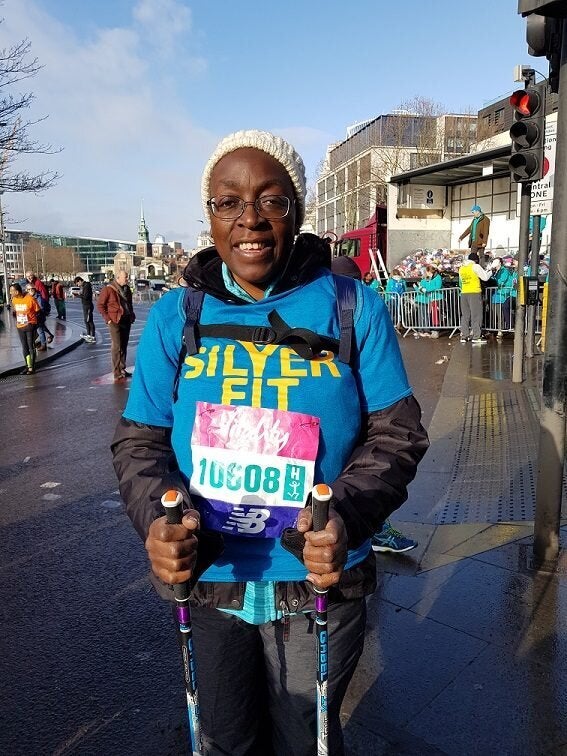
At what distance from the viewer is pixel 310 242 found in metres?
1.82

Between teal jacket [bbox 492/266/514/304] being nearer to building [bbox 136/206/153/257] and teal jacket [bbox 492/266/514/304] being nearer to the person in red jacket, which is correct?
the person in red jacket

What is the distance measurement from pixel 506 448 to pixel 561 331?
7.97 feet

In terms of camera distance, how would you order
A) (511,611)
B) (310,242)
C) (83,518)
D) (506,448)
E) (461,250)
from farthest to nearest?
(461,250) → (506,448) → (83,518) → (511,611) → (310,242)

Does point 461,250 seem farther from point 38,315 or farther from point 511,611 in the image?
point 511,611

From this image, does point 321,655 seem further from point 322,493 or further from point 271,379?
point 271,379

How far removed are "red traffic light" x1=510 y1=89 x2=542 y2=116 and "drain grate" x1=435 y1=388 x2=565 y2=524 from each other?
3.40m

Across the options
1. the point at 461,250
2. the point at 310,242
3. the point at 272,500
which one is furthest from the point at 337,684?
the point at 461,250

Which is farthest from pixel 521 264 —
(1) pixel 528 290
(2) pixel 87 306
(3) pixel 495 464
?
(2) pixel 87 306

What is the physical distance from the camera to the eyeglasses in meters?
1.67

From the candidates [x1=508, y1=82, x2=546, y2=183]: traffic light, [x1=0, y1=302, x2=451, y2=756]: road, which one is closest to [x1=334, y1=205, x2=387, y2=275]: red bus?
[x1=508, y1=82, x2=546, y2=183]: traffic light

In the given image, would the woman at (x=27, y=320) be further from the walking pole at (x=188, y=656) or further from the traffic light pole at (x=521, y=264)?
the walking pole at (x=188, y=656)

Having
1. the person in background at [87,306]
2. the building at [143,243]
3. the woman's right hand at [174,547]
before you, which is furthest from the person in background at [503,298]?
the building at [143,243]

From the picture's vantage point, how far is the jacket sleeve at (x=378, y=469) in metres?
1.50

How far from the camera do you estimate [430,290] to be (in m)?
15.7
